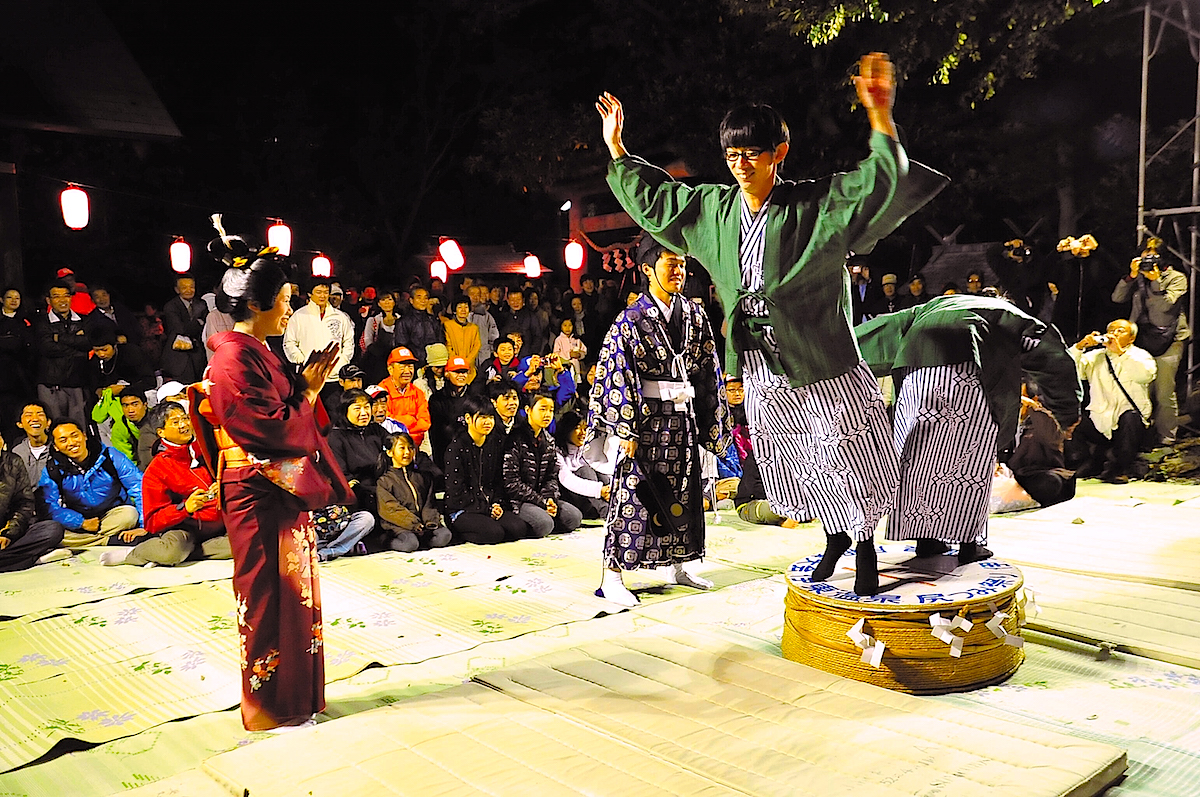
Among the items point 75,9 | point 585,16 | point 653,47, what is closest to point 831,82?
point 653,47

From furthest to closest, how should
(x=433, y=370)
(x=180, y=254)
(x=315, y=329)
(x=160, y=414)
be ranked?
(x=180, y=254), (x=315, y=329), (x=433, y=370), (x=160, y=414)

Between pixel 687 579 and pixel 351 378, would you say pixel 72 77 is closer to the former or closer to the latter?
pixel 351 378

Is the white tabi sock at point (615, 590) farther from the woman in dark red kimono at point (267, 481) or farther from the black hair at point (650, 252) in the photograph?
the woman in dark red kimono at point (267, 481)

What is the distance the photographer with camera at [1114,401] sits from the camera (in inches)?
306

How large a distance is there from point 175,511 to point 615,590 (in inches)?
113

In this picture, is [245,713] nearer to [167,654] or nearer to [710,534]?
[167,654]

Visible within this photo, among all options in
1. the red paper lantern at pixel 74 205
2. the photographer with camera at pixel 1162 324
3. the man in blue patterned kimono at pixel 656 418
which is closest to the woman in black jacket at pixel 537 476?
the man in blue patterned kimono at pixel 656 418

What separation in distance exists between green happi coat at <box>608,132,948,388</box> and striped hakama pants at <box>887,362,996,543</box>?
0.42 metres

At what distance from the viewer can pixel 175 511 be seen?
5656 millimetres

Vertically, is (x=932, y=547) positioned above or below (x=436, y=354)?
below

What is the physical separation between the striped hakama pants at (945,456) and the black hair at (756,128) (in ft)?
3.40

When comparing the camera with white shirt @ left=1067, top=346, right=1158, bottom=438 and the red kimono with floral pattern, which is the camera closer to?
white shirt @ left=1067, top=346, right=1158, bottom=438

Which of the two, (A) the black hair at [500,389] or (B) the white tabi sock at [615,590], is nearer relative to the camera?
(B) the white tabi sock at [615,590]

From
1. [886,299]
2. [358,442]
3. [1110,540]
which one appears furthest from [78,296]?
[1110,540]
